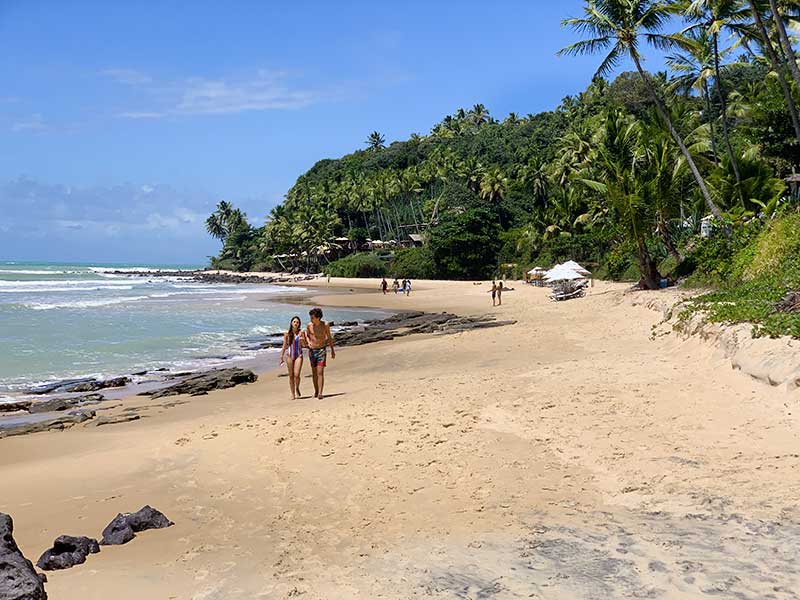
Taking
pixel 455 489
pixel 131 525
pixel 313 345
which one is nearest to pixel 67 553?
pixel 131 525

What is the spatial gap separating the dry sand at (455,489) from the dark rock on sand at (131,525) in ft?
0.36

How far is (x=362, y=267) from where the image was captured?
7112 centimetres

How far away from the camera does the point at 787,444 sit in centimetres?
595

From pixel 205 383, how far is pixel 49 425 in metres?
3.62

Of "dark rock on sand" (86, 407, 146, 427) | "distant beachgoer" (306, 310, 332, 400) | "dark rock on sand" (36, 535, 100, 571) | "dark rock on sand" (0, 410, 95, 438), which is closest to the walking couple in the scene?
"distant beachgoer" (306, 310, 332, 400)

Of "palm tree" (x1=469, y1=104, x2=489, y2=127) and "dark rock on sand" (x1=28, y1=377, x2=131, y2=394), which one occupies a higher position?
"palm tree" (x1=469, y1=104, x2=489, y2=127)

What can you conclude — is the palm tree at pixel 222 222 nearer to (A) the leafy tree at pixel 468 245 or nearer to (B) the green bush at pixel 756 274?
(A) the leafy tree at pixel 468 245

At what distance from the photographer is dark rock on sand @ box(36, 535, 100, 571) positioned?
4652 millimetres

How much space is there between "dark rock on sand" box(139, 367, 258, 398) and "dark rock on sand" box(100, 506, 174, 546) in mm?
7848

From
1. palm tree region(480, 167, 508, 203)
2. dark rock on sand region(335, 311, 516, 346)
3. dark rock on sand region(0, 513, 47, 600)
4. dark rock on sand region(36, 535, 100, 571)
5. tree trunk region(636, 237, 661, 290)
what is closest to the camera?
dark rock on sand region(0, 513, 47, 600)

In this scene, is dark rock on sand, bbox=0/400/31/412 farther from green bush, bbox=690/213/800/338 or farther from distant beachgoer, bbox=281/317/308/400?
green bush, bbox=690/213/800/338

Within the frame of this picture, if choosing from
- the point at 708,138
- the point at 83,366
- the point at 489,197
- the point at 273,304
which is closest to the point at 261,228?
the point at 489,197

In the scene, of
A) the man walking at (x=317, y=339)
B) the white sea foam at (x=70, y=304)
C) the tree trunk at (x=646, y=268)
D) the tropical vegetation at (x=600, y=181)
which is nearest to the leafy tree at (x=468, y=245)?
the tropical vegetation at (x=600, y=181)

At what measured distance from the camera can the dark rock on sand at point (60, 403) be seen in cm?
1224
